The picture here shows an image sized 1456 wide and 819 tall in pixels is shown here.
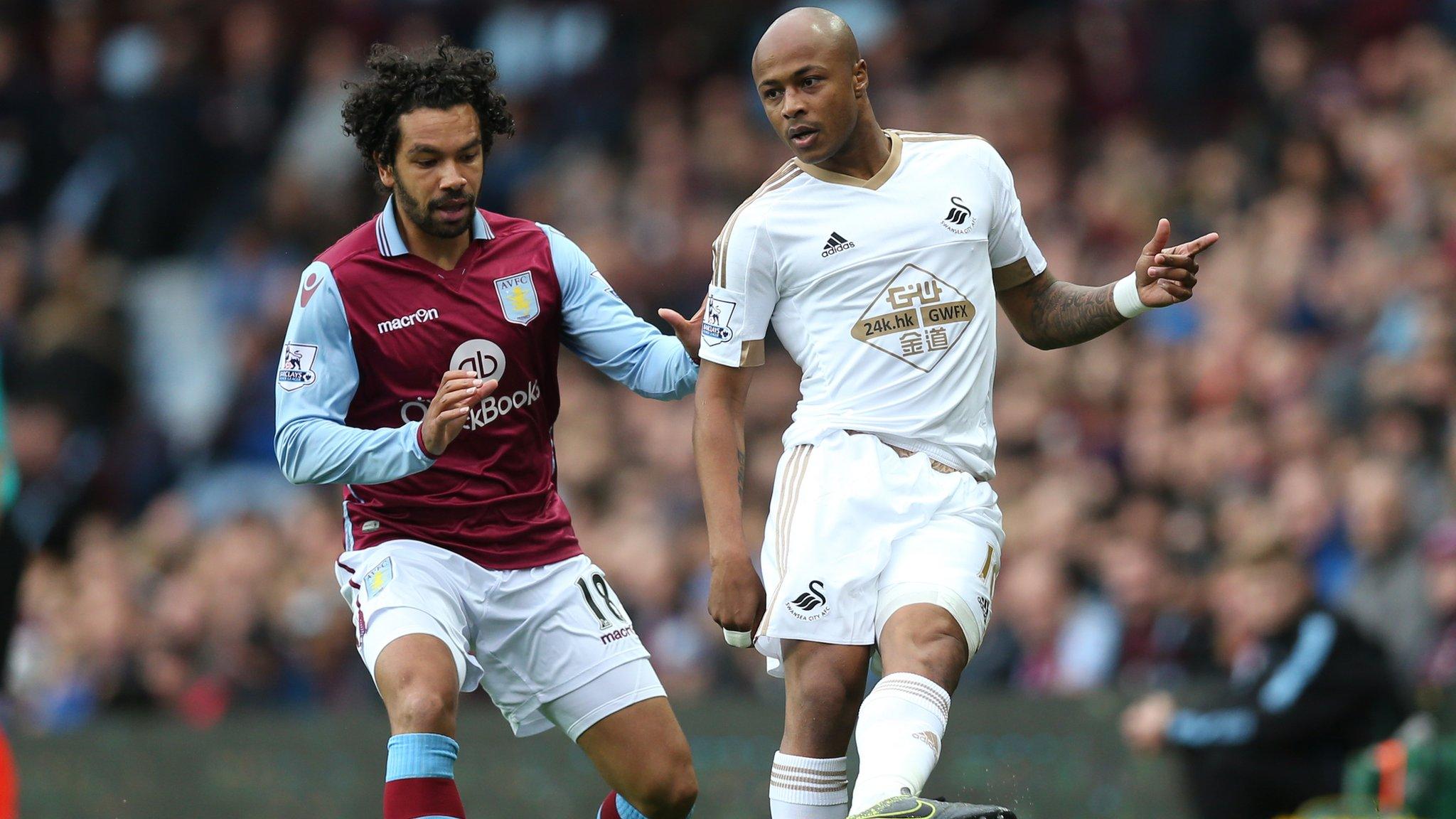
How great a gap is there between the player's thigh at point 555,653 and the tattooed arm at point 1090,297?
5.25 feet

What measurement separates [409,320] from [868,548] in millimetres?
1597

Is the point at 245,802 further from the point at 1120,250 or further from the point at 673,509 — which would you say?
the point at 1120,250

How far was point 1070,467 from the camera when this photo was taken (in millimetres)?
11047

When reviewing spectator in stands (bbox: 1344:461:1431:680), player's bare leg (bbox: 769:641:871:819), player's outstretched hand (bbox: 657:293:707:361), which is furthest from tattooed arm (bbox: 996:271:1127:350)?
spectator in stands (bbox: 1344:461:1431:680)

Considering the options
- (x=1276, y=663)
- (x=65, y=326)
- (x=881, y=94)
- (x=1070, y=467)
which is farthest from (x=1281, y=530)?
(x=65, y=326)

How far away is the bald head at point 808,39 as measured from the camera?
217 inches

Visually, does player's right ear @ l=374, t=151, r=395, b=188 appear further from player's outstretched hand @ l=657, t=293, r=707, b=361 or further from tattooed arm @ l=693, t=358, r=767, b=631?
tattooed arm @ l=693, t=358, r=767, b=631

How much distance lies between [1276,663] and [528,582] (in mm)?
4298

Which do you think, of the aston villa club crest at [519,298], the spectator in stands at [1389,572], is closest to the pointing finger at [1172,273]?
the aston villa club crest at [519,298]

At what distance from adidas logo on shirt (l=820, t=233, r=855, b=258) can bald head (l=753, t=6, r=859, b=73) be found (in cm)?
49

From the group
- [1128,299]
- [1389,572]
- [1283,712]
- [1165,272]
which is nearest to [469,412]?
[1128,299]

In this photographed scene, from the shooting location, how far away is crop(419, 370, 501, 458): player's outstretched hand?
5.55 metres

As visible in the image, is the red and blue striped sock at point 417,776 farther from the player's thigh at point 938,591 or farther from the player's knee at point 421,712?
the player's thigh at point 938,591

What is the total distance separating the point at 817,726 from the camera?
5500mm
